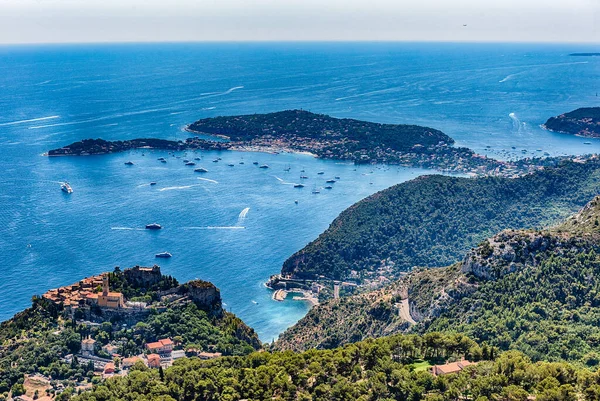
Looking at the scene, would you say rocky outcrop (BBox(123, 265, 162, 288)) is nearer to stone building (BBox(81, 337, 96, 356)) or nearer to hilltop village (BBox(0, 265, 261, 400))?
hilltop village (BBox(0, 265, 261, 400))

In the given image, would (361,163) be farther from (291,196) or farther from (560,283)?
(560,283)

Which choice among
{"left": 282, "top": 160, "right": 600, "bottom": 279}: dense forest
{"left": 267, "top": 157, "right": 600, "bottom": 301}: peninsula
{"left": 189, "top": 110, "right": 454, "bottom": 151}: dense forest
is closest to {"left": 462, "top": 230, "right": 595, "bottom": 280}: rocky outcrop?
{"left": 267, "top": 157, "right": 600, "bottom": 301}: peninsula

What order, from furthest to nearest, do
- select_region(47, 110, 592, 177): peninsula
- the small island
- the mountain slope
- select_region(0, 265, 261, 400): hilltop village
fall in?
1. the small island
2. select_region(47, 110, 592, 177): peninsula
3. the mountain slope
4. select_region(0, 265, 261, 400): hilltop village

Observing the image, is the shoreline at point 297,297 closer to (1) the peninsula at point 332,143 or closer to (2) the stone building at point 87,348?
(2) the stone building at point 87,348

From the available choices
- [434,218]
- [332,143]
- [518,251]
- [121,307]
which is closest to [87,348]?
[121,307]

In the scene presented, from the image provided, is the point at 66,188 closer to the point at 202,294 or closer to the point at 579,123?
the point at 202,294

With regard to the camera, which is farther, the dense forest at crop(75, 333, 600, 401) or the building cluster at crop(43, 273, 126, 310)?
the building cluster at crop(43, 273, 126, 310)
